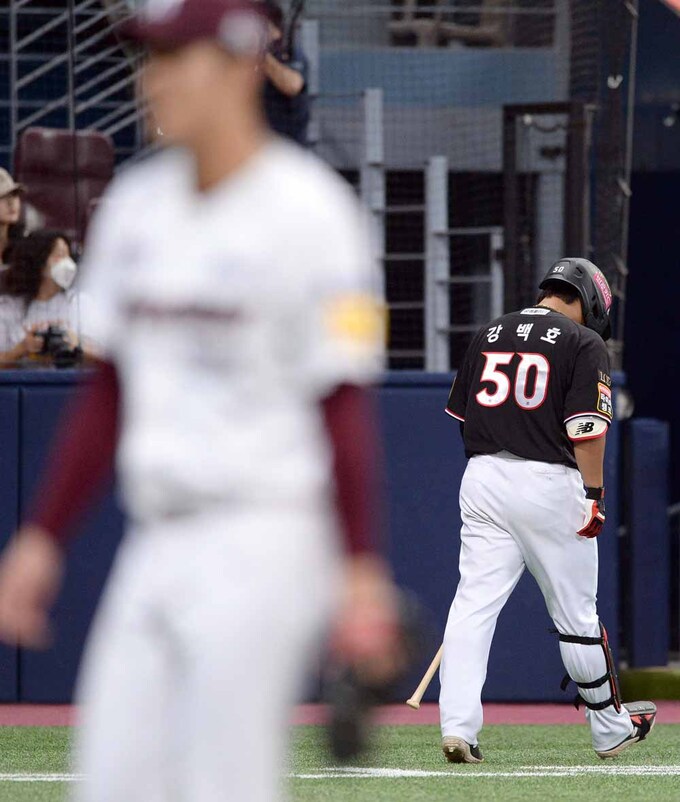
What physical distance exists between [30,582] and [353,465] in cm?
56

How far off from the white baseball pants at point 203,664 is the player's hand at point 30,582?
12cm

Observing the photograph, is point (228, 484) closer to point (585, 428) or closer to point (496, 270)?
point (585, 428)

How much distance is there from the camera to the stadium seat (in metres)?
0.77

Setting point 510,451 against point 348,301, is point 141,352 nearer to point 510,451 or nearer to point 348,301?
point 348,301

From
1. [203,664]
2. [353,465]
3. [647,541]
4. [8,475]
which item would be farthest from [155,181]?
[647,541]

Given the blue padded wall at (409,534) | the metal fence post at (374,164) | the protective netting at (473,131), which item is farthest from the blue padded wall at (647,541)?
the metal fence post at (374,164)

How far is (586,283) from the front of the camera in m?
7.55

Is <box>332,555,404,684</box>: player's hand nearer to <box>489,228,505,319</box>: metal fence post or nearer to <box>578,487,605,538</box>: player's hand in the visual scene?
<box>578,487,605,538</box>: player's hand

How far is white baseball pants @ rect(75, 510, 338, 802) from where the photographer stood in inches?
106

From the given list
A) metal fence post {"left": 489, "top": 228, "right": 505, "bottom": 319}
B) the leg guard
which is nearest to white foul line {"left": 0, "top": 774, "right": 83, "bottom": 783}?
the leg guard

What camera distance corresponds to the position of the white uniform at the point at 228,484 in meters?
2.70

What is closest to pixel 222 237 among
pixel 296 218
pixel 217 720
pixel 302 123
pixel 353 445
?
pixel 296 218

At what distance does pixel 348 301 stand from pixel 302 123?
29.0ft

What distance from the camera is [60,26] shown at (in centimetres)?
1110
